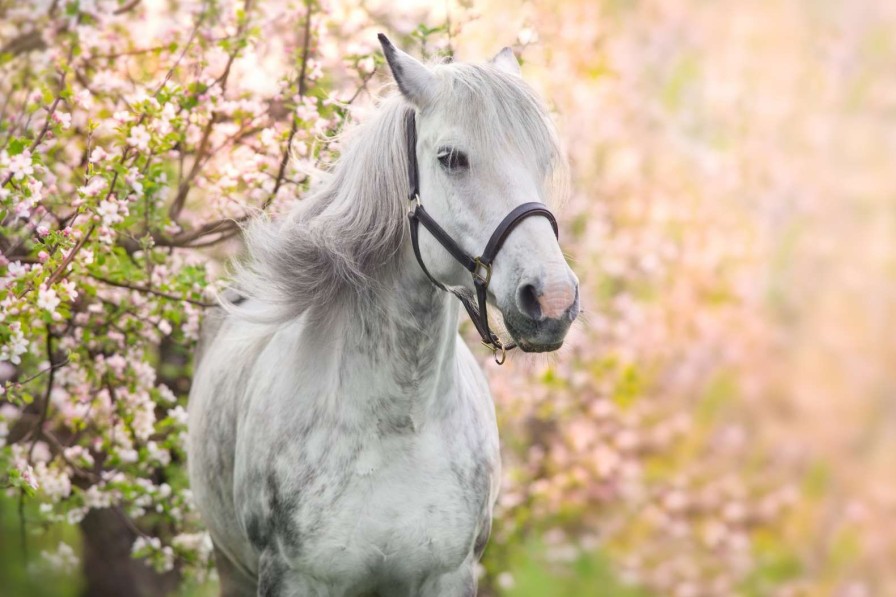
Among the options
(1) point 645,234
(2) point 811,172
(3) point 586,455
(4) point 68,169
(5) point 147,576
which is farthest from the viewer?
(2) point 811,172

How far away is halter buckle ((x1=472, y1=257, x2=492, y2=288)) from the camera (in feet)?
9.13

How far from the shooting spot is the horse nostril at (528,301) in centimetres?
265

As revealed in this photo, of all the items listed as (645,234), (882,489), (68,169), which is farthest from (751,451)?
(68,169)

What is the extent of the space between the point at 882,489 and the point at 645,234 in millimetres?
3809

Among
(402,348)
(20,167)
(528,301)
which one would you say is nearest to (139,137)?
(20,167)

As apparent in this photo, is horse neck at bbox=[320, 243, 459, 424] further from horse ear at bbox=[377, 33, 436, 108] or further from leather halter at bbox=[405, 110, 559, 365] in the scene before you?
horse ear at bbox=[377, 33, 436, 108]

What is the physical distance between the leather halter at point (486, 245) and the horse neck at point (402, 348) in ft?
0.37

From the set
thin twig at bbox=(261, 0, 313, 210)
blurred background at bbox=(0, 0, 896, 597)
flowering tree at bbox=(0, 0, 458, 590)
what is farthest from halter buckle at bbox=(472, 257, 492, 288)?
blurred background at bbox=(0, 0, 896, 597)

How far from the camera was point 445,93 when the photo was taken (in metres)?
2.99

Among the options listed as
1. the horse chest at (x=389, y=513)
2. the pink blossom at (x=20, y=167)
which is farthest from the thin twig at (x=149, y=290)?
the horse chest at (x=389, y=513)

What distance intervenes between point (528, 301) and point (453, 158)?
498 mm

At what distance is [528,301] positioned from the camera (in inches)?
106

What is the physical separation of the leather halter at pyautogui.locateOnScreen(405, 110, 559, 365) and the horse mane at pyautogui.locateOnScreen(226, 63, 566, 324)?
0.13 ft

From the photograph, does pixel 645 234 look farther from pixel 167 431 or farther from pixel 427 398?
pixel 427 398
